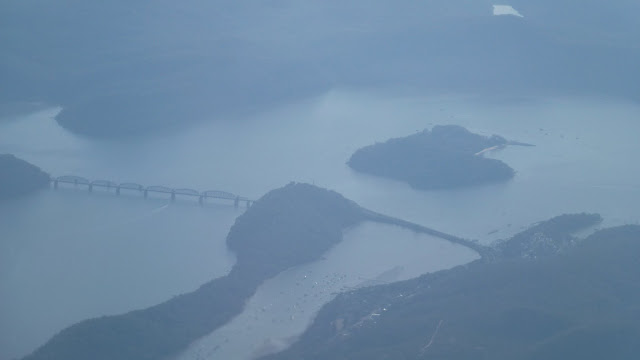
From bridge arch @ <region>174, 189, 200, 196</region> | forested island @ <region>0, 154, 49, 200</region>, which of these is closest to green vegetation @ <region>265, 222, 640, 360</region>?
bridge arch @ <region>174, 189, 200, 196</region>

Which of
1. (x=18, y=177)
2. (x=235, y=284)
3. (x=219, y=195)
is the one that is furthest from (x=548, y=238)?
(x=18, y=177)

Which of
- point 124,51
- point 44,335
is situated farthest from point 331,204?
point 124,51

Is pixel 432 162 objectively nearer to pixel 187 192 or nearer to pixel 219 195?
pixel 219 195

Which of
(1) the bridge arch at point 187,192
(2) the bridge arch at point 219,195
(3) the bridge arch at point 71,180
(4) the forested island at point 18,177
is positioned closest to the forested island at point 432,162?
(2) the bridge arch at point 219,195

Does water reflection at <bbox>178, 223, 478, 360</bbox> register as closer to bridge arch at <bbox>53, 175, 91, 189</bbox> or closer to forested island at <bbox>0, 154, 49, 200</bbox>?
bridge arch at <bbox>53, 175, 91, 189</bbox>

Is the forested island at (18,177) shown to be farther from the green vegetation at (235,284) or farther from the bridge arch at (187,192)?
the green vegetation at (235,284)

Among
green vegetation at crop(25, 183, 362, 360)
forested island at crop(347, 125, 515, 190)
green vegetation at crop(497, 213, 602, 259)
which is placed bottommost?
green vegetation at crop(25, 183, 362, 360)

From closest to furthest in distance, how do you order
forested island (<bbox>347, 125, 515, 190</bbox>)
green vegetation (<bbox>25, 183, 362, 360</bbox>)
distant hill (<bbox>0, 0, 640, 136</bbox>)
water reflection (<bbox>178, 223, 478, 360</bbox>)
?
green vegetation (<bbox>25, 183, 362, 360</bbox>)
water reflection (<bbox>178, 223, 478, 360</bbox>)
forested island (<bbox>347, 125, 515, 190</bbox>)
distant hill (<bbox>0, 0, 640, 136</bbox>)
